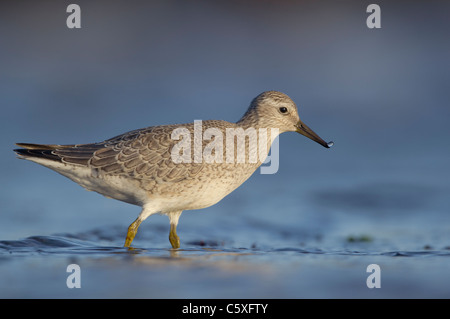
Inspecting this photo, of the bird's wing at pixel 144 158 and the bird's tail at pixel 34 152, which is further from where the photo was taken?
the bird's tail at pixel 34 152

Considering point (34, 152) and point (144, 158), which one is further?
point (34, 152)

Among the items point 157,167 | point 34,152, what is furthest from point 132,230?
point 34,152

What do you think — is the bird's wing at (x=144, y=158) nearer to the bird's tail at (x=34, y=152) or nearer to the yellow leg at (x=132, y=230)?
the bird's tail at (x=34, y=152)

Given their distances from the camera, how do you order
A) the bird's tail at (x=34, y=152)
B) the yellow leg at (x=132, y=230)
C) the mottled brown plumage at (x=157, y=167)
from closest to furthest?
the mottled brown plumage at (x=157, y=167) → the yellow leg at (x=132, y=230) → the bird's tail at (x=34, y=152)

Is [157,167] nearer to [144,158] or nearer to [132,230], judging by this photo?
[144,158]

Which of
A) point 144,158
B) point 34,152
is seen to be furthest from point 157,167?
point 34,152

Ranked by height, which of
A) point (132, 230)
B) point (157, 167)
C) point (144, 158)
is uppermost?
point (144, 158)

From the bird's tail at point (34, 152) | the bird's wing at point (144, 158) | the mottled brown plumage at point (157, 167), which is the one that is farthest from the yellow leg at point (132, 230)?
the bird's tail at point (34, 152)

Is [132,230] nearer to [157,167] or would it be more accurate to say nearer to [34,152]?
[157,167]

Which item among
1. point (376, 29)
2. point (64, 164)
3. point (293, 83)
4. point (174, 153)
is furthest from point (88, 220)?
point (376, 29)

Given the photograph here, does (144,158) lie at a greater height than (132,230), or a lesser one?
greater

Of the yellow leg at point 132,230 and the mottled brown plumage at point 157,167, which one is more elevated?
the mottled brown plumage at point 157,167

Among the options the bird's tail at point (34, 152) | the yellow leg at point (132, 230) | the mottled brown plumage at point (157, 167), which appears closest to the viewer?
the mottled brown plumage at point (157, 167)

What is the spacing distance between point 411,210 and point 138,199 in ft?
15.7
